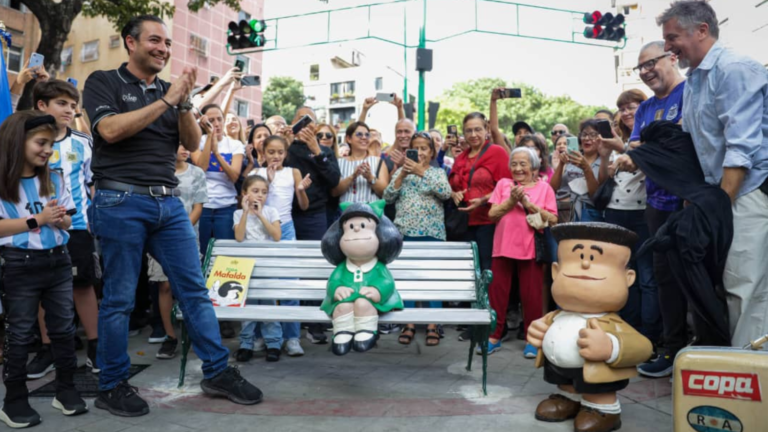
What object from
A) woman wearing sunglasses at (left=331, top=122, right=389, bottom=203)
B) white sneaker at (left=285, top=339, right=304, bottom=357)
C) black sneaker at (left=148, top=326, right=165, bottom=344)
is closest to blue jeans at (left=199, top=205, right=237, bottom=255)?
black sneaker at (left=148, top=326, right=165, bottom=344)

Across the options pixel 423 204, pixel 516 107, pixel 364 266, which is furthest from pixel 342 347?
pixel 516 107

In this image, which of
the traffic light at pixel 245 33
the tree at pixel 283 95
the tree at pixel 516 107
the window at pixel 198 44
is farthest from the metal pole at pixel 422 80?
the tree at pixel 283 95

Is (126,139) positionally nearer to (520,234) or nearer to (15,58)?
(520,234)

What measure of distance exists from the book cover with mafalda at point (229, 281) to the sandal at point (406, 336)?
1542 millimetres

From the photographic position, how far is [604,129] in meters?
4.49

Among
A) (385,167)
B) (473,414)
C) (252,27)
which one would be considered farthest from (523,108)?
(473,414)

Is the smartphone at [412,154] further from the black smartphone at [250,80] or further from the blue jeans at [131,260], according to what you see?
the blue jeans at [131,260]

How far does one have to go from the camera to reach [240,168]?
5.52 metres

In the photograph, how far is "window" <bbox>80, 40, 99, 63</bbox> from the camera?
24.6m

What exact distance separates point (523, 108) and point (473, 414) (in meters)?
38.1

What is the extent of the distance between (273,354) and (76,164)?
2.04m

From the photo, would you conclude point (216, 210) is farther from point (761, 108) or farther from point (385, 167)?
point (761, 108)

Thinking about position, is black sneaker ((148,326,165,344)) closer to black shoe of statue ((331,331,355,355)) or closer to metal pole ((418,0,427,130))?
black shoe of statue ((331,331,355,355))

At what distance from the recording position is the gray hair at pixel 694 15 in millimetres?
3148
